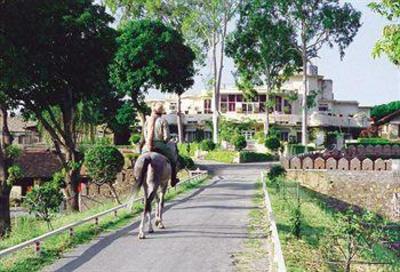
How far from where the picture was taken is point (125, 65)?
51.6 meters

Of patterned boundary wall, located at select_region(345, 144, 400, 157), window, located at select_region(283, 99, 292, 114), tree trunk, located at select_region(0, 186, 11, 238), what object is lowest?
tree trunk, located at select_region(0, 186, 11, 238)

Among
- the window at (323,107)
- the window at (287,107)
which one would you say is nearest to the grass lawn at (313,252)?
the window at (287,107)

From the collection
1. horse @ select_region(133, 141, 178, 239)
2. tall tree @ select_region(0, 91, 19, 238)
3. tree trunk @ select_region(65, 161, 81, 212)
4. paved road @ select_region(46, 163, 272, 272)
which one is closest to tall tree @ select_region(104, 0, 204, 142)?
tree trunk @ select_region(65, 161, 81, 212)

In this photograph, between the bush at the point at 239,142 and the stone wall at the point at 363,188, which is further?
the bush at the point at 239,142

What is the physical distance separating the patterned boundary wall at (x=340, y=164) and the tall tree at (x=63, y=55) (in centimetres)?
1477

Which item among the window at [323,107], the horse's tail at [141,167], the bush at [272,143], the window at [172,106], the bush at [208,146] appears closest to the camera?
the horse's tail at [141,167]

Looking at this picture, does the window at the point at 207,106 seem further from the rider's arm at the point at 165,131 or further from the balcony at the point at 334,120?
the rider's arm at the point at 165,131

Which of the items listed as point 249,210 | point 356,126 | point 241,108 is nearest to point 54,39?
point 249,210

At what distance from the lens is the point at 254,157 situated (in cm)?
6003

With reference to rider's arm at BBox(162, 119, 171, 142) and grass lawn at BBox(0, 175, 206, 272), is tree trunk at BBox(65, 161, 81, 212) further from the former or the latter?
rider's arm at BBox(162, 119, 171, 142)

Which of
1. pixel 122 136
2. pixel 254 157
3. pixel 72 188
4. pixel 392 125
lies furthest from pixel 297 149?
pixel 72 188

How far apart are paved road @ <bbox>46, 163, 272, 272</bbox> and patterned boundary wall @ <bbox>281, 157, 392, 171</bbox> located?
74.9 feet

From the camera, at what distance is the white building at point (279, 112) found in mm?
77938

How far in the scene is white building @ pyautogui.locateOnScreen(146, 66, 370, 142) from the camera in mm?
77938
